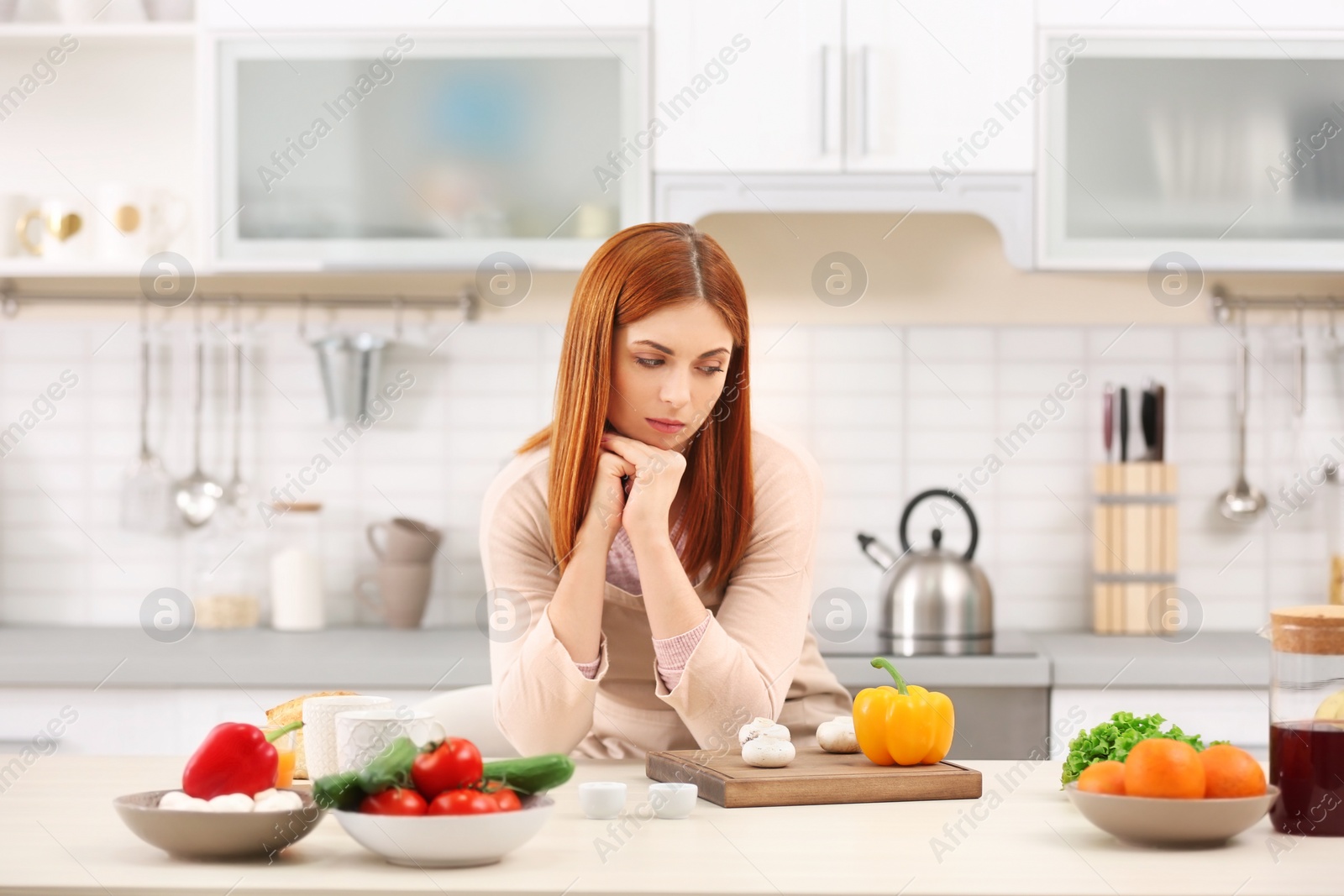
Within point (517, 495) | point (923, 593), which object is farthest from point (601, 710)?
point (923, 593)

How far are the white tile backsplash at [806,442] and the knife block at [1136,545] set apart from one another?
0.35ft

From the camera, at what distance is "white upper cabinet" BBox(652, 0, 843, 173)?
2670mm

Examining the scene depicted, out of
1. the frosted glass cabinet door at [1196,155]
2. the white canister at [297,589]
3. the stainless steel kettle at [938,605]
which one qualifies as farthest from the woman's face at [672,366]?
the white canister at [297,589]

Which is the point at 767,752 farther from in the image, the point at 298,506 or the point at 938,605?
the point at 298,506

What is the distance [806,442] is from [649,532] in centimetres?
145

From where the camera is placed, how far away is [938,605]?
103 inches

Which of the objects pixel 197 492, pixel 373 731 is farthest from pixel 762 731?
pixel 197 492

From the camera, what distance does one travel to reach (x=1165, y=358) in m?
2.98

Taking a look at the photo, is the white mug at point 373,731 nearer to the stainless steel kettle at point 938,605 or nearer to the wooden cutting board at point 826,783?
the wooden cutting board at point 826,783

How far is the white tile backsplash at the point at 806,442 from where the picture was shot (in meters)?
2.97

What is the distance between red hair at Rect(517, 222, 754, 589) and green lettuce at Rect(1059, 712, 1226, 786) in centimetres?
54

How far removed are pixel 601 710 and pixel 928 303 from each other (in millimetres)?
1553

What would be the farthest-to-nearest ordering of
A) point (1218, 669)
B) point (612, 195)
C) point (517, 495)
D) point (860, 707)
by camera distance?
point (612, 195) → point (1218, 669) → point (517, 495) → point (860, 707)

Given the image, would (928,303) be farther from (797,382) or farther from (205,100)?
Result: (205,100)
